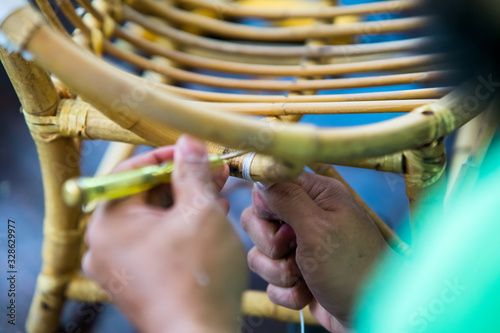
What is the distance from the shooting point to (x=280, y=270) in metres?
0.45

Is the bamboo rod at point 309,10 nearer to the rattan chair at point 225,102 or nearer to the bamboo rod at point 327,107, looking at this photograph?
the rattan chair at point 225,102

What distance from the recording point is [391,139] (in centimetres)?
27

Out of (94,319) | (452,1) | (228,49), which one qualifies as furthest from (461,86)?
(94,319)

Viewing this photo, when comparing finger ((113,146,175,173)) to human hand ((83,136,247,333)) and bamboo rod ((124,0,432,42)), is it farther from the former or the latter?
bamboo rod ((124,0,432,42))

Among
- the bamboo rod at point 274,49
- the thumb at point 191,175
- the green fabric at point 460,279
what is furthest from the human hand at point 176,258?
the bamboo rod at point 274,49

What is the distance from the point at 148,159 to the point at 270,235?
→ 0.56 feet

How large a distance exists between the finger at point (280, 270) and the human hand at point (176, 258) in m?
0.18

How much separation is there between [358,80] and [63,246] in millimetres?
457

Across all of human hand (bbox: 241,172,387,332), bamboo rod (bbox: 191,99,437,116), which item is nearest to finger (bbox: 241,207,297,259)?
human hand (bbox: 241,172,387,332)

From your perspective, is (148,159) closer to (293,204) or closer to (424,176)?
(293,204)

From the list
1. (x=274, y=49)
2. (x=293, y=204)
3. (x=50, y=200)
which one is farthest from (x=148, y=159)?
(x=274, y=49)

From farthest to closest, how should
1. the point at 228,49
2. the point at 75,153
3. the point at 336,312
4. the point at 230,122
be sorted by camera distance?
the point at 228,49 → the point at 75,153 → the point at 336,312 → the point at 230,122

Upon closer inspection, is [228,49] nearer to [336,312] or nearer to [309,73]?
[309,73]

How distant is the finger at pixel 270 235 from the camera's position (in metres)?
0.42
